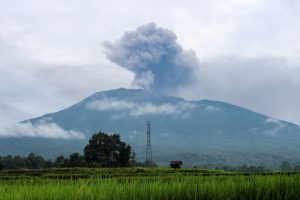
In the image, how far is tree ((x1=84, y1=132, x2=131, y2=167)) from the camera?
241 ft

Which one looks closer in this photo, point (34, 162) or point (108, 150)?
point (108, 150)

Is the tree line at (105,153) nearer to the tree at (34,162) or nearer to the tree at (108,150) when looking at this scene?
the tree at (108,150)

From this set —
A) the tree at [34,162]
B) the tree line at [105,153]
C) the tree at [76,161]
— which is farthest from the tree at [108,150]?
the tree at [34,162]

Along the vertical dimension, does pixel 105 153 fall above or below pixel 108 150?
below

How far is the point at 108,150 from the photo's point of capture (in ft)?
245

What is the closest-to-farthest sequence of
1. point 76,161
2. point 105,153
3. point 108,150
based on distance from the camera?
point 76,161
point 105,153
point 108,150

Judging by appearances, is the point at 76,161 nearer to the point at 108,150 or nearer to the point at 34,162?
the point at 108,150

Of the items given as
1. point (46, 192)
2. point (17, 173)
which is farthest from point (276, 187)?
point (17, 173)

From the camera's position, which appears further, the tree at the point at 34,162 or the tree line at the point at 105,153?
the tree at the point at 34,162

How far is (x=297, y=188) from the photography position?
9.05 m

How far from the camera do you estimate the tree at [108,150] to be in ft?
241

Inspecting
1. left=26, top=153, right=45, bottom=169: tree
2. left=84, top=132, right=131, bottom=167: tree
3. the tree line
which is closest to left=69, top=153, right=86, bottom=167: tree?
the tree line

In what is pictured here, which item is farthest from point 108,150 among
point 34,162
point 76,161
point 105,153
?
point 34,162

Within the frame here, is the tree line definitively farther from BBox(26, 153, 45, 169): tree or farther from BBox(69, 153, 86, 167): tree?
BBox(26, 153, 45, 169): tree
